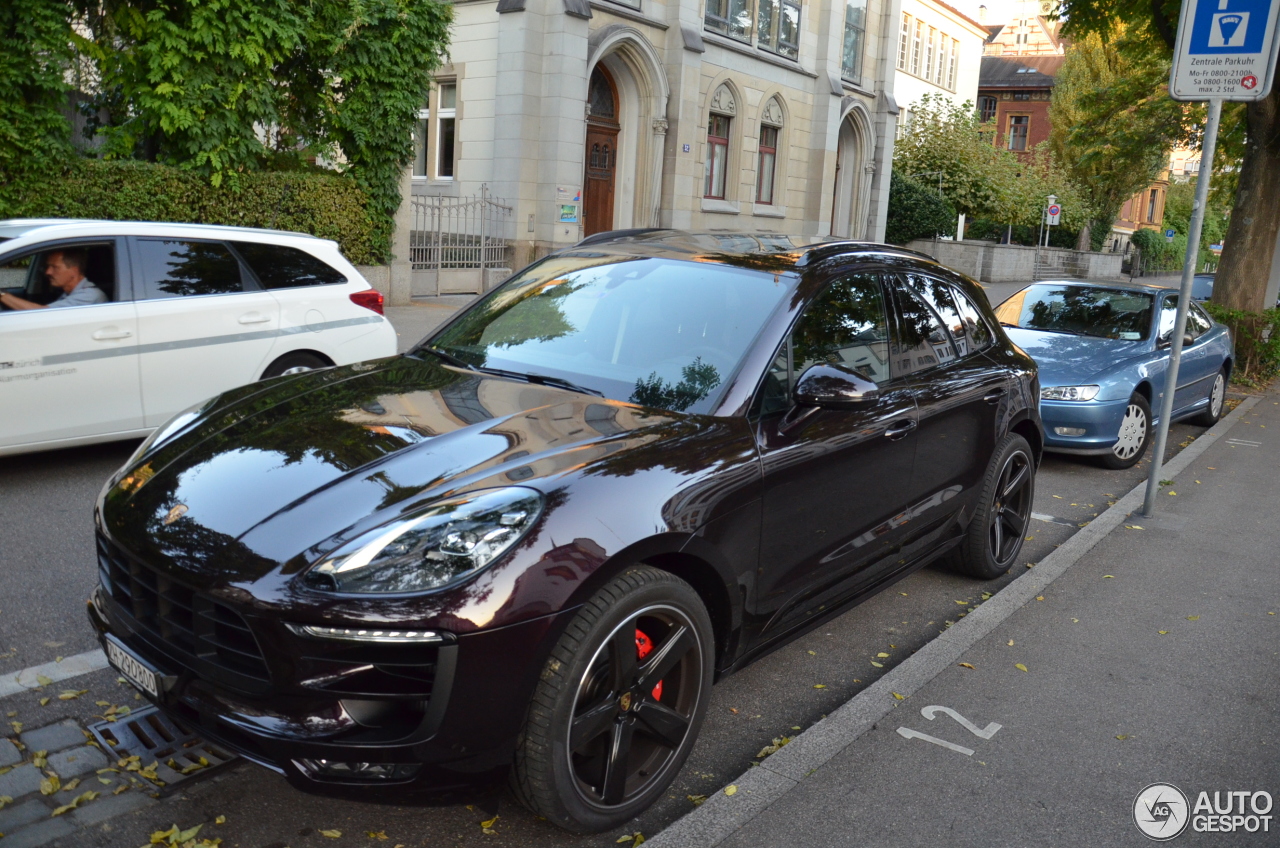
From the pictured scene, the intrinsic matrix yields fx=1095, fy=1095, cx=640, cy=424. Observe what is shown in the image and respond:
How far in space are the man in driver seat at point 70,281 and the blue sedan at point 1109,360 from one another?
700cm

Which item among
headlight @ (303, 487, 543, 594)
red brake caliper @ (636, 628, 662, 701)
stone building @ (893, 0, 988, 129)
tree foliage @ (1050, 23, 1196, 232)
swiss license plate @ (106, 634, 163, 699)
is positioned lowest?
swiss license plate @ (106, 634, 163, 699)

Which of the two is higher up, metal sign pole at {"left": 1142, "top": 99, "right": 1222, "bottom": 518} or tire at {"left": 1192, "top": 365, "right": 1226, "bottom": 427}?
metal sign pole at {"left": 1142, "top": 99, "right": 1222, "bottom": 518}

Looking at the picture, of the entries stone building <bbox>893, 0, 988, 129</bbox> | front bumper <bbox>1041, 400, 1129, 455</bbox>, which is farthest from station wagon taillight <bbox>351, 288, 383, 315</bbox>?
stone building <bbox>893, 0, 988, 129</bbox>

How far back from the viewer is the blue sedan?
887cm

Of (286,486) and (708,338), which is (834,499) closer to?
(708,338)

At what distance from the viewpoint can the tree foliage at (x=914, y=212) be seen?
3884 cm

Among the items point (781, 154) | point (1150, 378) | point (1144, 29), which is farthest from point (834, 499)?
point (781, 154)

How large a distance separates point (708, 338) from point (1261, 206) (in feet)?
46.1

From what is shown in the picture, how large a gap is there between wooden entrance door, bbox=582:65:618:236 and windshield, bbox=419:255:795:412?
20628 millimetres

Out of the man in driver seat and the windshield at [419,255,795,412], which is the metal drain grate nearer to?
the windshield at [419,255,795,412]

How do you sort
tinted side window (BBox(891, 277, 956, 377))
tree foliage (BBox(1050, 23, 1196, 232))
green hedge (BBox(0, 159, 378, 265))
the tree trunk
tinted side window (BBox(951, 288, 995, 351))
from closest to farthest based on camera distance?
tinted side window (BBox(891, 277, 956, 377))
tinted side window (BBox(951, 288, 995, 351))
green hedge (BBox(0, 159, 378, 265))
the tree trunk
tree foliage (BBox(1050, 23, 1196, 232))

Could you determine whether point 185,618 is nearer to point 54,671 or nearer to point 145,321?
point 54,671

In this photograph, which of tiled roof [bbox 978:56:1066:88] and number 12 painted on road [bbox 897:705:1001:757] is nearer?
number 12 painted on road [bbox 897:705:1001:757]

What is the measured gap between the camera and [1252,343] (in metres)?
14.9
